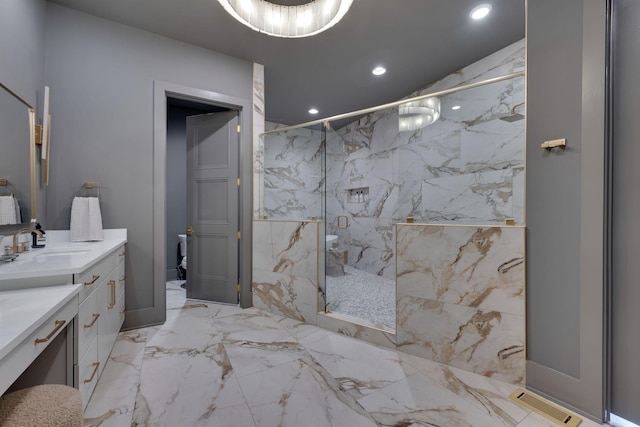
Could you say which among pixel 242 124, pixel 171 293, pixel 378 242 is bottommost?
pixel 171 293

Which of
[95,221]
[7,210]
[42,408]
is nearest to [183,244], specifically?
[95,221]

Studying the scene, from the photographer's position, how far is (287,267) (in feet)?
9.68

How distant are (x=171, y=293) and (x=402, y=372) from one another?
10.6ft

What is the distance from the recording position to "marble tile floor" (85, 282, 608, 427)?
1486 mm

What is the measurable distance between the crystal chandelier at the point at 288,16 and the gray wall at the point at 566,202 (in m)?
1.29

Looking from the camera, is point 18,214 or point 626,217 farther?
point 18,214

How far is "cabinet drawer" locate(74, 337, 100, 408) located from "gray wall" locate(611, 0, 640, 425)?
2.75 m

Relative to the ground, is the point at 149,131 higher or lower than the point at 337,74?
lower

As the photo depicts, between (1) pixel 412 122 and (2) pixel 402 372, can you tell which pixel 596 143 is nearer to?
(1) pixel 412 122

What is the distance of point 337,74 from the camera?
3.59m

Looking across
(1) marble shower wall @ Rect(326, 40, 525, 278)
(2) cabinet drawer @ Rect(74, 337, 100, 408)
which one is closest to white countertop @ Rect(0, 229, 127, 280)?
(2) cabinet drawer @ Rect(74, 337, 100, 408)

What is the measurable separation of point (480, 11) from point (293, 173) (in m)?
2.42

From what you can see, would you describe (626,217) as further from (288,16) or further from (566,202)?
(288,16)

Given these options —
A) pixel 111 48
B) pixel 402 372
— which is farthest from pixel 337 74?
pixel 402 372
